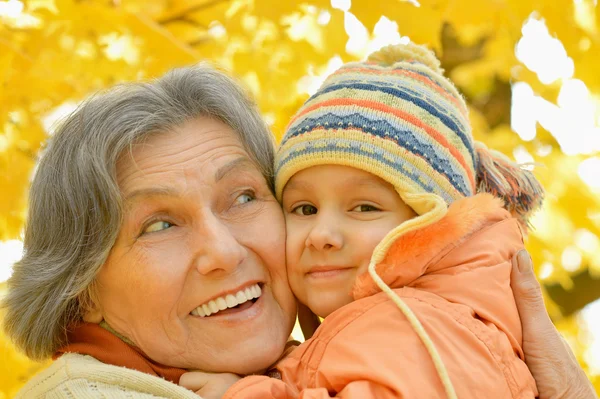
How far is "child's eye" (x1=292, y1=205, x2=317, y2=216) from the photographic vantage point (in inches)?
93.9

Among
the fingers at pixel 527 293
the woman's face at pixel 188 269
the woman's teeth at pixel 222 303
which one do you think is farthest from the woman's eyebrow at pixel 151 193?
the fingers at pixel 527 293

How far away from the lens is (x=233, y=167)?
2.44m

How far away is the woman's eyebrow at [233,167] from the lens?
2.40 metres

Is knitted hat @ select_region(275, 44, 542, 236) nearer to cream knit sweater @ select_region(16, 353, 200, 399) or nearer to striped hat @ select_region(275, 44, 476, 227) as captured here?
striped hat @ select_region(275, 44, 476, 227)

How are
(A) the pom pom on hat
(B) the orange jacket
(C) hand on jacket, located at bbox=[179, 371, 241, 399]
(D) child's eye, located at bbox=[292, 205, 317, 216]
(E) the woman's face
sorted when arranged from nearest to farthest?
(B) the orange jacket → (C) hand on jacket, located at bbox=[179, 371, 241, 399] → (E) the woman's face → (D) child's eye, located at bbox=[292, 205, 317, 216] → (A) the pom pom on hat

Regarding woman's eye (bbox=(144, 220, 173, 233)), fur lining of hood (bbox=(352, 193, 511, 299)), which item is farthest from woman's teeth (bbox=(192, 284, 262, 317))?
fur lining of hood (bbox=(352, 193, 511, 299))

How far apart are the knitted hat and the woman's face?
0.26 meters

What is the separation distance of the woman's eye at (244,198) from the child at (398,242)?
102 mm

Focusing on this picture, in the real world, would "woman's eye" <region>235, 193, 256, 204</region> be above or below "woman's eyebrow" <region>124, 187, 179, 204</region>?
below

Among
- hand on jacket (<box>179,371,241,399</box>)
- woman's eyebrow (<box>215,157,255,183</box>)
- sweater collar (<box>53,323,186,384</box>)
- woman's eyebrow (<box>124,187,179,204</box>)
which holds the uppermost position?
woman's eyebrow (<box>215,157,255,183</box>)

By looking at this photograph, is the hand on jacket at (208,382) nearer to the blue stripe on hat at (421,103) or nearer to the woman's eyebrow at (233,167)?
the woman's eyebrow at (233,167)

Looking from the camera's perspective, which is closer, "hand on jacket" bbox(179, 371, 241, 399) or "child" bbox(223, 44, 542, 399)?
"child" bbox(223, 44, 542, 399)

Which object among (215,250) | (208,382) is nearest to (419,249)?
(215,250)

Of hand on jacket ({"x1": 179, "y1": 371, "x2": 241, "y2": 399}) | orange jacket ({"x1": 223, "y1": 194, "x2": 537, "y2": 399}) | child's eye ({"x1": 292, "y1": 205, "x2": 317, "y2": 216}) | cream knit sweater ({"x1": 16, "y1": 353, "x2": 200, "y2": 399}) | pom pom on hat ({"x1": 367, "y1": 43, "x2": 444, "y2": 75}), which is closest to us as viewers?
orange jacket ({"x1": 223, "y1": 194, "x2": 537, "y2": 399})
